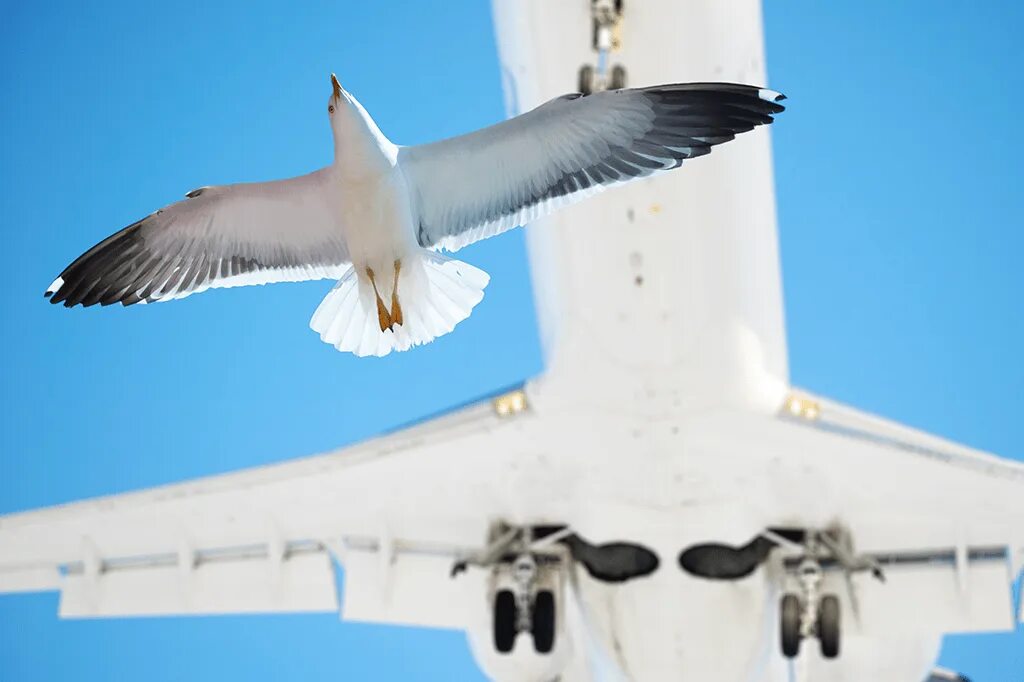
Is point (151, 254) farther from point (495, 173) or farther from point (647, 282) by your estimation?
point (647, 282)

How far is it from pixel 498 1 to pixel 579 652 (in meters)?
6.36

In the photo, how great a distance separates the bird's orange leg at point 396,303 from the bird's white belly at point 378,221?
0.04 meters

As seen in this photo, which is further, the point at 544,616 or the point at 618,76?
the point at 544,616

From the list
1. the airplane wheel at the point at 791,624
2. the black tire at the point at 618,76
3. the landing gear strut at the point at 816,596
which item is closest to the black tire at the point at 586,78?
the black tire at the point at 618,76

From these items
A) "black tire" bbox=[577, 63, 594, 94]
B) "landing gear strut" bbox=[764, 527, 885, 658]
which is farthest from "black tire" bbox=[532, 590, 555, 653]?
"black tire" bbox=[577, 63, 594, 94]

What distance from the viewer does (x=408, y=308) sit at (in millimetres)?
9328

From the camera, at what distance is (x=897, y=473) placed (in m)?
15.2

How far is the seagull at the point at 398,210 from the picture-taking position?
358 inches

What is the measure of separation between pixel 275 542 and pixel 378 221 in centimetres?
780

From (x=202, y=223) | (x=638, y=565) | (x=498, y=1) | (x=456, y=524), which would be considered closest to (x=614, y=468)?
(x=638, y=565)

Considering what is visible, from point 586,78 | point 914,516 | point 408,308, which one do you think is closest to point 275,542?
point 914,516

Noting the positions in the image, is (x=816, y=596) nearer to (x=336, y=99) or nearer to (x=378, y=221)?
(x=378, y=221)

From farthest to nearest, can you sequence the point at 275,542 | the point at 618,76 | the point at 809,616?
1. the point at 275,542
2. the point at 809,616
3. the point at 618,76

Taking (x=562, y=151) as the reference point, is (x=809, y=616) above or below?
below
